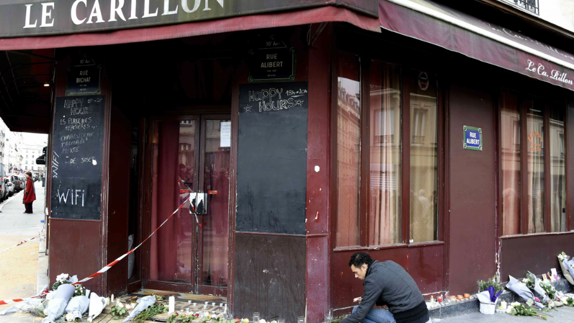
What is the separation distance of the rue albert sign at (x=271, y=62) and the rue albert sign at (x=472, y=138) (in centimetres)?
308

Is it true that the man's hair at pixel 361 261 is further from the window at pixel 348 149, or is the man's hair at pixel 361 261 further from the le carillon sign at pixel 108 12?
the le carillon sign at pixel 108 12

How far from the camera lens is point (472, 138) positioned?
6.41m

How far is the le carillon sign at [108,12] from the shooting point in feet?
13.7

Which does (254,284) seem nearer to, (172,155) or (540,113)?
(172,155)

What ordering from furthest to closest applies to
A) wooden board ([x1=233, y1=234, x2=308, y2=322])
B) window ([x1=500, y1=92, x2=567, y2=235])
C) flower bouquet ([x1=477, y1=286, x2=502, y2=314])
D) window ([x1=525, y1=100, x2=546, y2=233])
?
window ([x1=525, y1=100, x2=546, y2=233]) → window ([x1=500, y1=92, x2=567, y2=235]) → flower bouquet ([x1=477, y1=286, x2=502, y2=314]) → wooden board ([x1=233, y1=234, x2=308, y2=322])

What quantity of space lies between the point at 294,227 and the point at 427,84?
3.15 meters

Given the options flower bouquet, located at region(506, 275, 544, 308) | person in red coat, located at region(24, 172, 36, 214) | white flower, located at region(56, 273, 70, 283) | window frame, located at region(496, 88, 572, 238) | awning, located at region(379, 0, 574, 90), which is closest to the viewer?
awning, located at region(379, 0, 574, 90)

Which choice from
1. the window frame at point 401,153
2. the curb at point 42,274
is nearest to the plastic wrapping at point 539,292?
the window frame at point 401,153

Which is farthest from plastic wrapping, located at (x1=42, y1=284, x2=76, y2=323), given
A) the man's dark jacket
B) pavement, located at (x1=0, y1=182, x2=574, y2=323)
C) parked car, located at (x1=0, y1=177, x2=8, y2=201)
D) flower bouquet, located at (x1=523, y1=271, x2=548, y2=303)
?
parked car, located at (x1=0, y1=177, x2=8, y2=201)

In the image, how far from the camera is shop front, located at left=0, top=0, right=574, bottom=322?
4840 mm

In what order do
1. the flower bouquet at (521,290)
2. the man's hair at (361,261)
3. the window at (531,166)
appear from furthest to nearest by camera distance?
the window at (531,166)
the flower bouquet at (521,290)
the man's hair at (361,261)

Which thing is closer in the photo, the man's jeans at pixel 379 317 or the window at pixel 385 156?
the man's jeans at pixel 379 317

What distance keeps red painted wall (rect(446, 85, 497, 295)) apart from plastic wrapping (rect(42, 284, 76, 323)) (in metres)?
5.22

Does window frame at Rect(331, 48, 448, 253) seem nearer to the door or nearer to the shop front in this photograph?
the shop front
